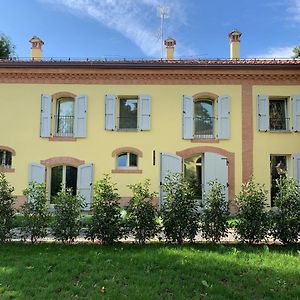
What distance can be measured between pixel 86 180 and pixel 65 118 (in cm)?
267

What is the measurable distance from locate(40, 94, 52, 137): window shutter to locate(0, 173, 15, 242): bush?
6.49 meters

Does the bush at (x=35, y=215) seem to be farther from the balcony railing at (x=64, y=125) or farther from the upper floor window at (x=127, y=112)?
the balcony railing at (x=64, y=125)


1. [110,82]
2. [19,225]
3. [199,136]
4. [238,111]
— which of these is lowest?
[19,225]

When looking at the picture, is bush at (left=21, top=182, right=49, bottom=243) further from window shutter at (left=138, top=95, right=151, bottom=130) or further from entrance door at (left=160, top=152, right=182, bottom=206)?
window shutter at (left=138, top=95, right=151, bottom=130)

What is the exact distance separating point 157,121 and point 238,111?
308cm

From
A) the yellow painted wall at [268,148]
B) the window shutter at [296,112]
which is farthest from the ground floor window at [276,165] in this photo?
the window shutter at [296,112]

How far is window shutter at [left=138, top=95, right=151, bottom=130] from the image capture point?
46.6 ft

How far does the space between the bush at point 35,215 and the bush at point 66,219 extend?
291mm

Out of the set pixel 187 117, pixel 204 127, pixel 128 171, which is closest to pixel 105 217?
pixel 128 171

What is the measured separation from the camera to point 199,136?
14.4 metres

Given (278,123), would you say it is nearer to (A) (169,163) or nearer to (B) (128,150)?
(A) (169,163)

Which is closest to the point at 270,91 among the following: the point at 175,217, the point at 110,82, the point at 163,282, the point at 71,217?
the point at 110,82

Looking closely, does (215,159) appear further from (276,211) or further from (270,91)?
(276,211)

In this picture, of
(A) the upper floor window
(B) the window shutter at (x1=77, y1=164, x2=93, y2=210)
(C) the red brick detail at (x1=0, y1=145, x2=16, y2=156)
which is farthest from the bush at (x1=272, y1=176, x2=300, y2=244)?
(C) the red brick detail at (x1=0, y1=145, x2=16, y2=156)
